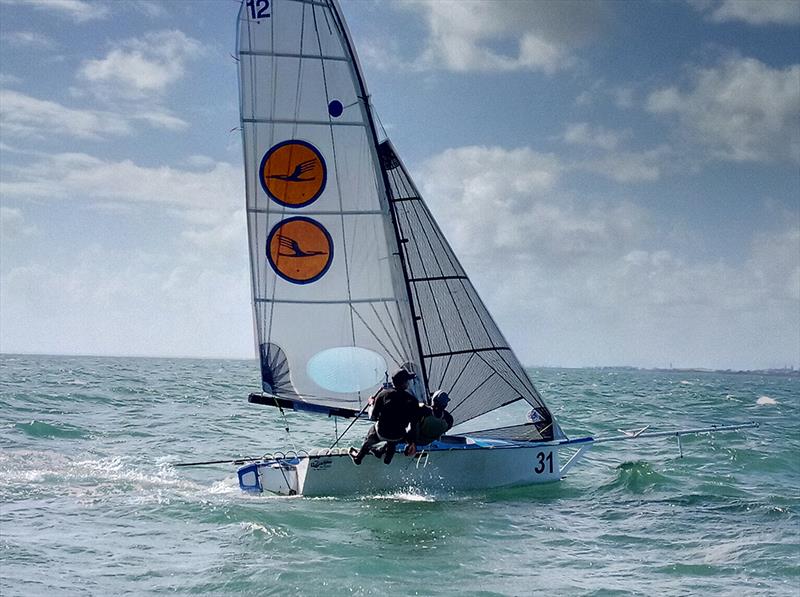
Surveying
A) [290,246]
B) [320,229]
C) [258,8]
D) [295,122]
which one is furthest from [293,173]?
[258,8]

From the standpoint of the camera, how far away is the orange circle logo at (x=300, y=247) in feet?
37.1

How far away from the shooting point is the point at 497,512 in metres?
10.1

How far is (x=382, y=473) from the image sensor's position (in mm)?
10625

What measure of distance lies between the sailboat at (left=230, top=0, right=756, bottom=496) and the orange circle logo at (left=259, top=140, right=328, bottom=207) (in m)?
0.01

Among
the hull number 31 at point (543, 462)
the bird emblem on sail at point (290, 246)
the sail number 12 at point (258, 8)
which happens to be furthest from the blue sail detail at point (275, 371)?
the sail number 12 at point (258, 8)

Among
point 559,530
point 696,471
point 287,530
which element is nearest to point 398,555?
point 287,530

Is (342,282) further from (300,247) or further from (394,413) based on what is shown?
(394,413)

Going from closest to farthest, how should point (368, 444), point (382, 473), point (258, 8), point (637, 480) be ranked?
point (368, 444) < point (382, 473) < point (258, 8) < point (637, 480)

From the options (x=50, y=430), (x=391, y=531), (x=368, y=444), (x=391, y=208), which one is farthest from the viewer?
(x=50, y=430)

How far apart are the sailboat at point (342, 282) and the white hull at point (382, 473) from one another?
0.02m

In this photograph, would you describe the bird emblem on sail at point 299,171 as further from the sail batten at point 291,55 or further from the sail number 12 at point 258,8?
the sail number 12 at point 258,8

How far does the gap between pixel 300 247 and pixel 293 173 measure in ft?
3.50

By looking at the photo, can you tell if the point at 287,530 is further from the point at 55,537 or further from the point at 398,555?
the point at 55,537

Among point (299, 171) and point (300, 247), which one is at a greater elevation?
point (299, 171)
